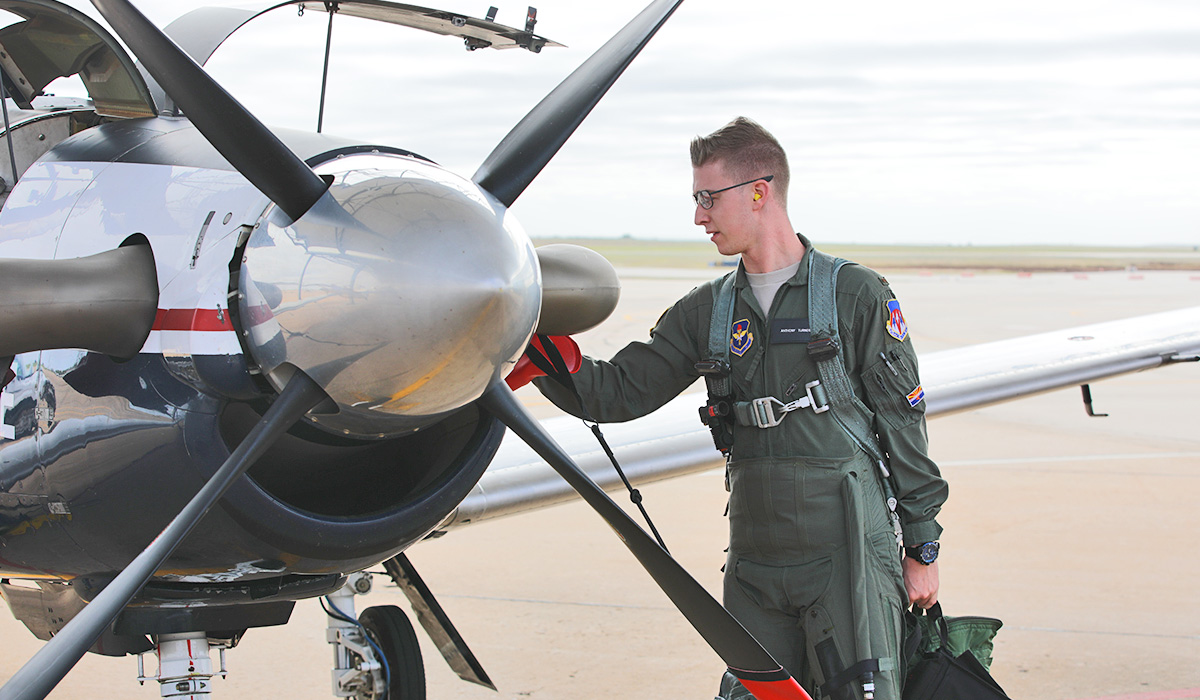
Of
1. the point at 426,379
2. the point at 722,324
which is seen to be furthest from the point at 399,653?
the point at 426,379

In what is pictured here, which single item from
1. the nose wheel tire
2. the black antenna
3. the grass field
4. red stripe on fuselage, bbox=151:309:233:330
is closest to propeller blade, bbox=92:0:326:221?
red stripe on fuselage, bbox=151:309:233:330

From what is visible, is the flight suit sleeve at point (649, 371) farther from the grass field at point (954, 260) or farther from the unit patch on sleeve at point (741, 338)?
the grass field at point (954, 260)

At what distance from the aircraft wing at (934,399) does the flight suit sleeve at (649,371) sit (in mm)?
717

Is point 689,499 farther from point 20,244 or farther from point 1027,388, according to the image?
point 20,244

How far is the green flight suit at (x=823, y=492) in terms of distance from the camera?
9.25ft

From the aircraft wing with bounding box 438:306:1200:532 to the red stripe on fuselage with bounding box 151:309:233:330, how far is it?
152 centimetres

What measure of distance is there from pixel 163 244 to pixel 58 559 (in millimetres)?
915

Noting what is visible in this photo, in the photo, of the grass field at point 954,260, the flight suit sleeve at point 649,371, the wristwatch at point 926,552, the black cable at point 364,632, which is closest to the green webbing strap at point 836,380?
Result: the wristwatch at point 926,552

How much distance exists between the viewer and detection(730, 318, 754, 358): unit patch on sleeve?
10.1ft

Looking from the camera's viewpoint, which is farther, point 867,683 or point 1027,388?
point 1027,388

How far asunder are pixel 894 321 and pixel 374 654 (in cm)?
227

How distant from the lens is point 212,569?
255cm

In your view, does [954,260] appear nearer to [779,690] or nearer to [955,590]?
[955,590]

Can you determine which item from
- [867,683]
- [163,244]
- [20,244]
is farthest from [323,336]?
[867,683]
